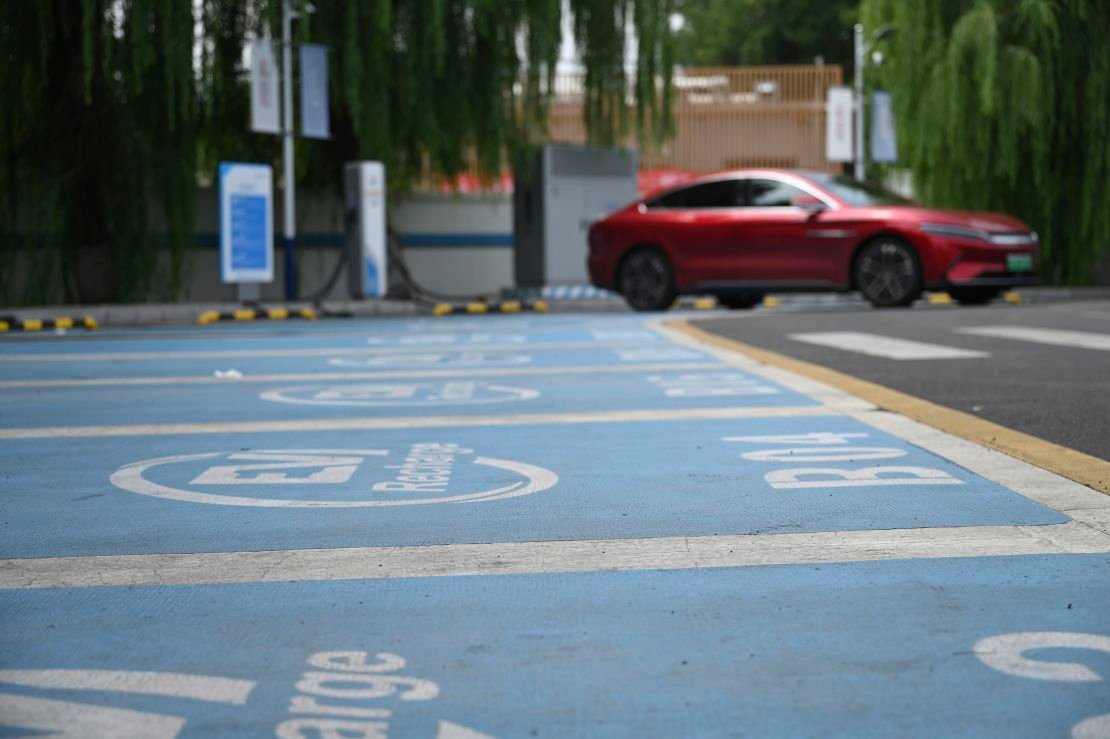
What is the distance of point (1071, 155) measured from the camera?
23.6m

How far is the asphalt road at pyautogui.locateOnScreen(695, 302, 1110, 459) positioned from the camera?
6.93 metres

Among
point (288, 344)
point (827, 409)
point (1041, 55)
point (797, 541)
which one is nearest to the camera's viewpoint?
point (797, 541)

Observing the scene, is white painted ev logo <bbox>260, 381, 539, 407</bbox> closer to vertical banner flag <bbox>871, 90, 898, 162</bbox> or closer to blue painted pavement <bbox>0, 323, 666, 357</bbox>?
blue painted pavement <bbox>0, 323, 666, 357</bbox>

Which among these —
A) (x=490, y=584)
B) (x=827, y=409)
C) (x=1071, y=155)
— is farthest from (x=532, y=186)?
(x=490, y=584)

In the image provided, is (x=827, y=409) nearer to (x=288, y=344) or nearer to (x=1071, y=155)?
(x=288, y=344)

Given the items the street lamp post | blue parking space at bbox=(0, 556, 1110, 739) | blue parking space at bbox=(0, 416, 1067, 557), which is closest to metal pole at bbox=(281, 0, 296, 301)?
the street lamp post

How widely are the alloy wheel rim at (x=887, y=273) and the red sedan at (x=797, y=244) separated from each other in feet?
0.04

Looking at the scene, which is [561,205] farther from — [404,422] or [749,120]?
[749,120]

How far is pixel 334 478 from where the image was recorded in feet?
17.9

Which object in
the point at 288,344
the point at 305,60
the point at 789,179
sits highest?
the point at 305,60

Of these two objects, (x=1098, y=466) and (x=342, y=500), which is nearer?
(x=342, y=500)

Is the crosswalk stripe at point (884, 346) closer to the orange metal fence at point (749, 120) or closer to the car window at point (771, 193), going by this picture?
the car window at point (771, 193)

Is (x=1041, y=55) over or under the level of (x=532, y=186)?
over

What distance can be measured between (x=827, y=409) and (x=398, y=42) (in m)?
14.0
